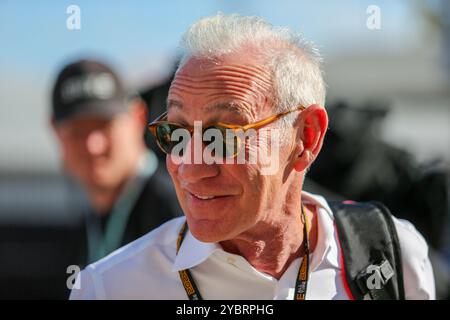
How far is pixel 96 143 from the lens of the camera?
175 inches

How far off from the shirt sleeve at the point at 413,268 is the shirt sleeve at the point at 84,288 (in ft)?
3.23

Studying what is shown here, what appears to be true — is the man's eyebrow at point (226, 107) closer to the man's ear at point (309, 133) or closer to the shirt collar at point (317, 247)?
the man's ear at point (309, 133)

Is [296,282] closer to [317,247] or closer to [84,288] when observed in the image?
[317,247]

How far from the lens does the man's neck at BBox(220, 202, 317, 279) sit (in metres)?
2.46

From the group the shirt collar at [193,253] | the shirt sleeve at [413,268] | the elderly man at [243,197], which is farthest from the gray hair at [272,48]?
the shirt sleeve at [413,268]

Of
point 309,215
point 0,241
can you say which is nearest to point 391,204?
point 309,215

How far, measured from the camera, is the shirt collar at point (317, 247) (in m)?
2.45

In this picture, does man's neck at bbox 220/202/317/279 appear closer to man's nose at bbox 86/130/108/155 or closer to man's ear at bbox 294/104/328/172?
man's ear at bbox 294/104/328/172

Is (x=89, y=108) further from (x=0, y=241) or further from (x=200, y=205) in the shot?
(x=0, y=241)

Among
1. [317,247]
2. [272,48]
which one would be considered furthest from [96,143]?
[272,48]

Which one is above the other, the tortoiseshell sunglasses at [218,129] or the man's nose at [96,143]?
the tortoiseshell sunglasses at [218,129]

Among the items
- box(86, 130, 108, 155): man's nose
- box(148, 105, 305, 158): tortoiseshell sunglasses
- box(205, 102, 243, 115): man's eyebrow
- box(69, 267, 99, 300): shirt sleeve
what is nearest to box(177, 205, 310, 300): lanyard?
box(69, 267, 99, 300): shirt sleeve

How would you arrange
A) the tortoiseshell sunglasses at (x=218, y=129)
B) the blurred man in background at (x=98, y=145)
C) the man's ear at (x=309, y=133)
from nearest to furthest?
1. the tortoiseshell sunglasses at (x=218, y=129)
2. the man's ear at (x=309, y=133)
3. the blurred man in background at (x=98, y=145)
